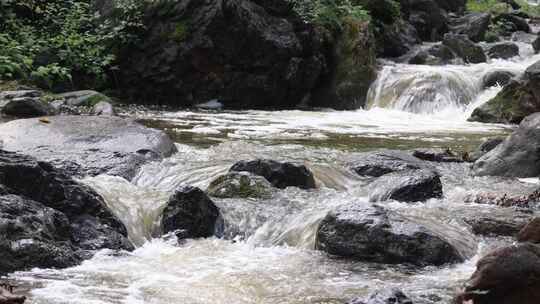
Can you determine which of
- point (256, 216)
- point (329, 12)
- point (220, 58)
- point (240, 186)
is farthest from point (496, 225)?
point (329, 12)

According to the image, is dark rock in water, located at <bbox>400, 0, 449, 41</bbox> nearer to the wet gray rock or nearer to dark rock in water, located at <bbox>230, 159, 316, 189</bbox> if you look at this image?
the wet gray rock

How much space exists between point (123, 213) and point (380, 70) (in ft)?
40.7

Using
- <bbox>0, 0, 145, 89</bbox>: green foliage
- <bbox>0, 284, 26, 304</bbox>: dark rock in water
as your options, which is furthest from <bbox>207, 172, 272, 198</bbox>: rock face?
<bbox>0, 0, 145, 89</bbox>: green foliage

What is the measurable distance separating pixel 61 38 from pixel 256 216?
1078cm

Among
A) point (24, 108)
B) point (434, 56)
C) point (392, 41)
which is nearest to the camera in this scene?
point (24, 108)

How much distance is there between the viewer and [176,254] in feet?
21.2

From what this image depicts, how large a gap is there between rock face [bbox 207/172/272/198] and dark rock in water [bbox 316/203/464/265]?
160cm

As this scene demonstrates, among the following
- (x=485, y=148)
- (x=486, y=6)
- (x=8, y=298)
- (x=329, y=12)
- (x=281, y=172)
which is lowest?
(x=8, y=298)

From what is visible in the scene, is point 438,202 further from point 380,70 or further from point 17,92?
point 380,70

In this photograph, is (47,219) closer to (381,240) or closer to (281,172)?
(381,240)

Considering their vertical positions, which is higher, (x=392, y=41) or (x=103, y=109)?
(x=392, y=41)

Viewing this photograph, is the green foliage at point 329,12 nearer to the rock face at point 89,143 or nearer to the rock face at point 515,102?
the rock face at point 515,102

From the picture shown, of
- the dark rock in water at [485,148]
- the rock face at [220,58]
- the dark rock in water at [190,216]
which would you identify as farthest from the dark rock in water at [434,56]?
the dark rock in water at [190,216]

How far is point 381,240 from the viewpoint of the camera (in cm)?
629
